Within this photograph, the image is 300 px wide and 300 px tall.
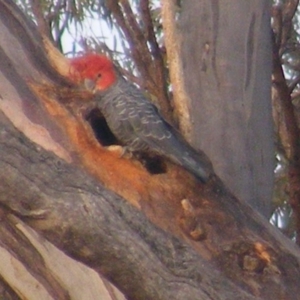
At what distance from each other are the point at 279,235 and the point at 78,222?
2.77 feet

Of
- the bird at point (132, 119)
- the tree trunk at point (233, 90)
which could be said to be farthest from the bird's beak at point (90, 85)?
the tree trunk at point (233, 90)

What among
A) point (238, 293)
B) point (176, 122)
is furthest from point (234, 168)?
point (238, 293)

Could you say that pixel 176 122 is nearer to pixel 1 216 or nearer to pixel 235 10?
pixel 235 10

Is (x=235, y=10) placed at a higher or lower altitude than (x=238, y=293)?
higher

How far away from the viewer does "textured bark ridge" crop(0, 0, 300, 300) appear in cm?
127

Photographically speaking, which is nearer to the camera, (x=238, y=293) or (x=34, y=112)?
(x=238, y=293)

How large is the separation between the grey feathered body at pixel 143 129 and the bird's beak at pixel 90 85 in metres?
0.03

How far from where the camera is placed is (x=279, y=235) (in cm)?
198

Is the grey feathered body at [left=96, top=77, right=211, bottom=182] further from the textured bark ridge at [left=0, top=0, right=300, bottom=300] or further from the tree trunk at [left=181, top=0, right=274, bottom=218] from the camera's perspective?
the tree trunk at [left=181, top=0, right=274, bottom=218]

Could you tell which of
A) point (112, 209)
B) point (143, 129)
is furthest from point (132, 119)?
point (112, 209)

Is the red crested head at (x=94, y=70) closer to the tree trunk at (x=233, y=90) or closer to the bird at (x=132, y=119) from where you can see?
the bird at (x=132, y=119)

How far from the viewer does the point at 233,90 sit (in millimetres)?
2262

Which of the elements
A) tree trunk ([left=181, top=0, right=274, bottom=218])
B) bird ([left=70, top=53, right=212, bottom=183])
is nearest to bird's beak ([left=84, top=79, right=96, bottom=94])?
bird ([left=70, top=53, right=212, bottom=183])

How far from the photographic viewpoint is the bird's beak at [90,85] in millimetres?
2129
